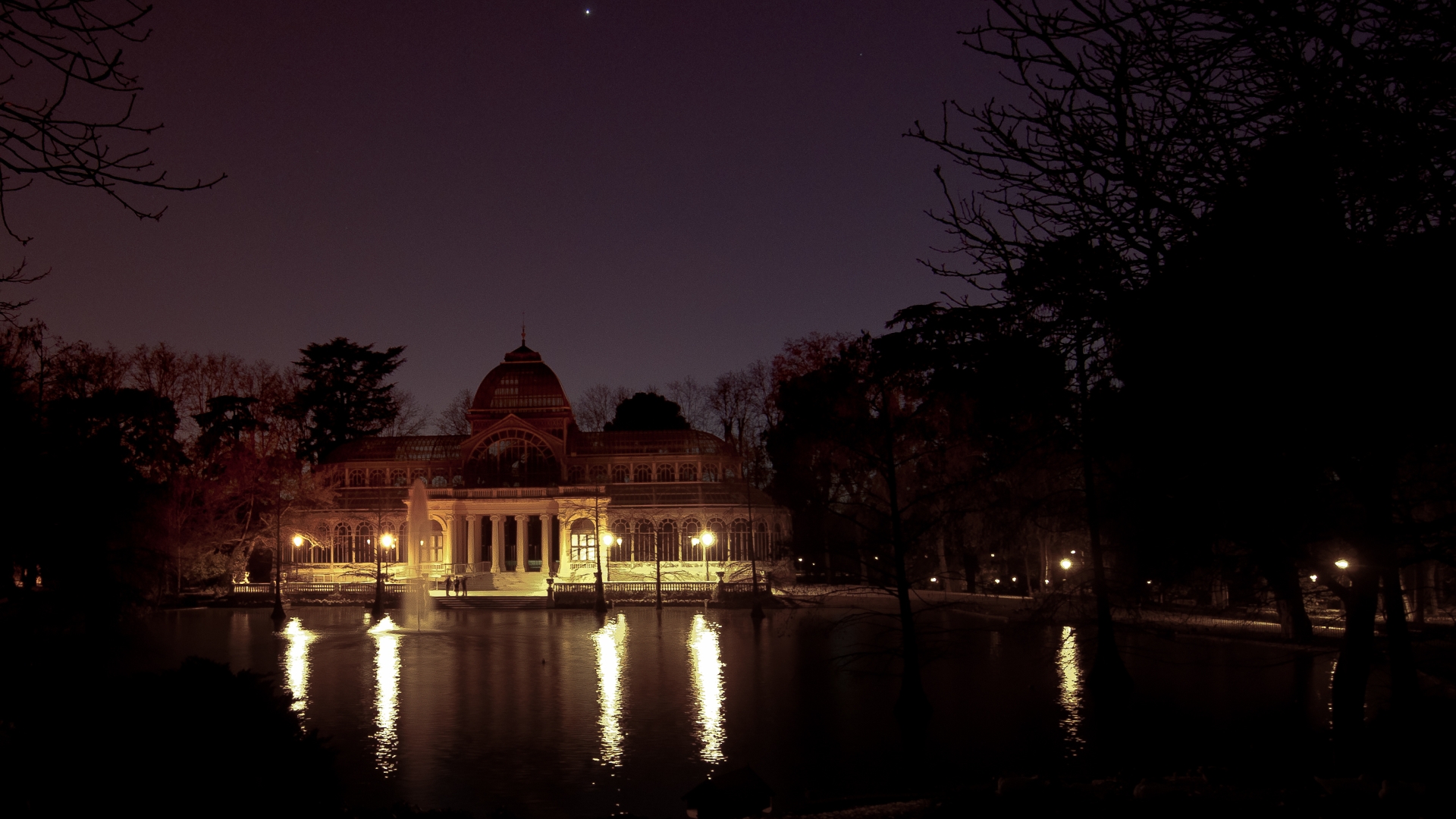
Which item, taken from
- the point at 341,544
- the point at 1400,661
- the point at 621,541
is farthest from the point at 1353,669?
the point at 341,544

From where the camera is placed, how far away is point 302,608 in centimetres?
4178

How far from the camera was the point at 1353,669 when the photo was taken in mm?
9148

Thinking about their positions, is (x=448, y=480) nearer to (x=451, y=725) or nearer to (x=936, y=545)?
(x=936, y=545)

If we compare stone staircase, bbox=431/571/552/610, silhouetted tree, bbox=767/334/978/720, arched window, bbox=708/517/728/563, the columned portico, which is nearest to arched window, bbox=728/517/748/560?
arched window, bbox=708/517/728/563

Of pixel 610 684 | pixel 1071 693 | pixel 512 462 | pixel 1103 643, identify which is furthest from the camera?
pixel 512 462

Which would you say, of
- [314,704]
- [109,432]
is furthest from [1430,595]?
[109,432]

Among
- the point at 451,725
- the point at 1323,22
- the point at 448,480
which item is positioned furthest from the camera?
the point at 448,480

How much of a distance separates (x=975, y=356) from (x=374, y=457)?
167 ft

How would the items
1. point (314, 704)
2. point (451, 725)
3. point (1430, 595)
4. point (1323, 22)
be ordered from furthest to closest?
point (1430, 595), point (314, 704), point (451, 725), point (1323, 22)

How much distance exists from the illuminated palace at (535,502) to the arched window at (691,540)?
2.1 inches

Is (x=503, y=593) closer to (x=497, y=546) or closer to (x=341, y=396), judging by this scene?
(x=497, y=546)

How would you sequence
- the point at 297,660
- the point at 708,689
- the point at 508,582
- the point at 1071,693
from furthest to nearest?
the point at 508,582
the point at 297,660
the point at 708,689
the point at 1071,693

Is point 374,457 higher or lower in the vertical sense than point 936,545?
higher

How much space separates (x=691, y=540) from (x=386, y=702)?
31.6 meters
